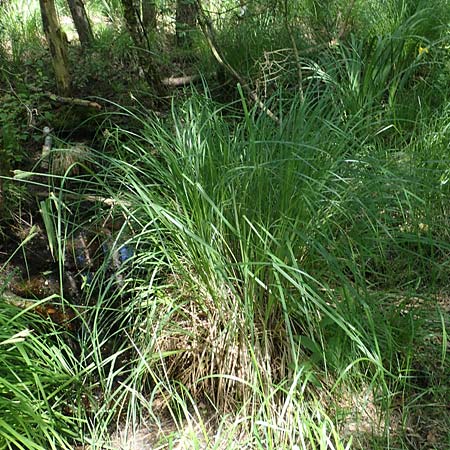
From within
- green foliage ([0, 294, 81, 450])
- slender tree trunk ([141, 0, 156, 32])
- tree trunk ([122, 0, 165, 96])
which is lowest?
green foliage ([0, 294, 81, 450])

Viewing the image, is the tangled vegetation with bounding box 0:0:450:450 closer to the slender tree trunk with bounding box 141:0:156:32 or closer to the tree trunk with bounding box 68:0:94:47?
the slender tree trunk with bounding box 141:0:156:32

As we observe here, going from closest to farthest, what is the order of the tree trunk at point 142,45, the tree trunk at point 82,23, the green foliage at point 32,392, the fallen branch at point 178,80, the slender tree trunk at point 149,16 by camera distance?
the green foliage at point 32,392, the tree trunk at point 142,45, the fallen branch at point 178,80, the slender tree trunk at point 149,16, the tree trunk at point 82,23

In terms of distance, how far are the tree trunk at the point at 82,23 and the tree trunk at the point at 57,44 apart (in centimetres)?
77

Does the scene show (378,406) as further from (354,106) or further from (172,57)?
(172,57)

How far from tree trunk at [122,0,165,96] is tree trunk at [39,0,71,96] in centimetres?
41

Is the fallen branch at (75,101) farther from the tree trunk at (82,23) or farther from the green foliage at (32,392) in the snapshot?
the green foliage at (32,392)

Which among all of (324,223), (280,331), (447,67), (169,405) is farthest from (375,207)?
(447,67)

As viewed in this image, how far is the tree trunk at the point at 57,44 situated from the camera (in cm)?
332

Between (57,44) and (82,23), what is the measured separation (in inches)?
35.5

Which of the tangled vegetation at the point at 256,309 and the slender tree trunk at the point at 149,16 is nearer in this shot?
the tangled vegetation at the point at 256,309

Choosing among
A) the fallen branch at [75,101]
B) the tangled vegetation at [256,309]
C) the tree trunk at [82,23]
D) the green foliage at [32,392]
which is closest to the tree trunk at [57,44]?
the fallen branch at [75,101]

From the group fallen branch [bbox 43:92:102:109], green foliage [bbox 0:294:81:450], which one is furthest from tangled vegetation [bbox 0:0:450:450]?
fallen branch [bbox 43:92:102:109]

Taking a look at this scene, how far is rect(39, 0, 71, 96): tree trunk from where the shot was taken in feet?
10.9

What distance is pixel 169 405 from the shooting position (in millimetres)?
1712
